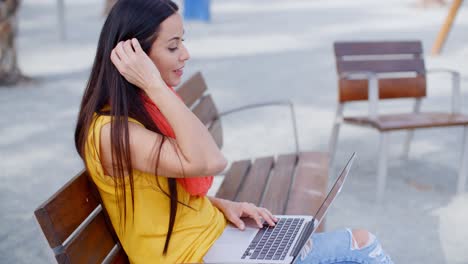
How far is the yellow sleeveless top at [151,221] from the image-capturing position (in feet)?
7.34

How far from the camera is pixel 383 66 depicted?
536cm

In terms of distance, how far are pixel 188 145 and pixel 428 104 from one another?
17.8ft

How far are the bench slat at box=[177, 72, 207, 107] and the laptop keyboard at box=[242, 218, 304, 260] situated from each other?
4.66 ft

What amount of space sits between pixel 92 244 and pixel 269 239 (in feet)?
1.87

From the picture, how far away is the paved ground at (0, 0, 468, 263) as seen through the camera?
434 cm

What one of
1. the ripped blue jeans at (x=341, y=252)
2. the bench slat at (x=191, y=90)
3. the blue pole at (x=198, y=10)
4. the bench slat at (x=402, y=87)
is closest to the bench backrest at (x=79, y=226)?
the ripped blue jeans at (x=341, y=252)

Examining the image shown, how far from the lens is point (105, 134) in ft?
7.15

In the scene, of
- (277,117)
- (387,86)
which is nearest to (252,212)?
(387,86)

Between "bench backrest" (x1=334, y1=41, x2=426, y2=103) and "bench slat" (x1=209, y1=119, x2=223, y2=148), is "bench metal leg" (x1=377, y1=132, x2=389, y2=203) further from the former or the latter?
"bench slat" (x1=209, y1=119, x2=223, y2=148)

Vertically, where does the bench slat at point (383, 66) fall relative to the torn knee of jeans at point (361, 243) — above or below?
below

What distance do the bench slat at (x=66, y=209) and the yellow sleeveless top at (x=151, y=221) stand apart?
0.21 feet

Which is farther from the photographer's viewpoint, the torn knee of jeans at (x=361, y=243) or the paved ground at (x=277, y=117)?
the paved ground at (x=277, y=117)

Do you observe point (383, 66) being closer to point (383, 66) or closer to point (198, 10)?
point (383, 66)

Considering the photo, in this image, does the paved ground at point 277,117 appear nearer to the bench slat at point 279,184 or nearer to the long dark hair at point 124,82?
the bench slat at point 279,184
